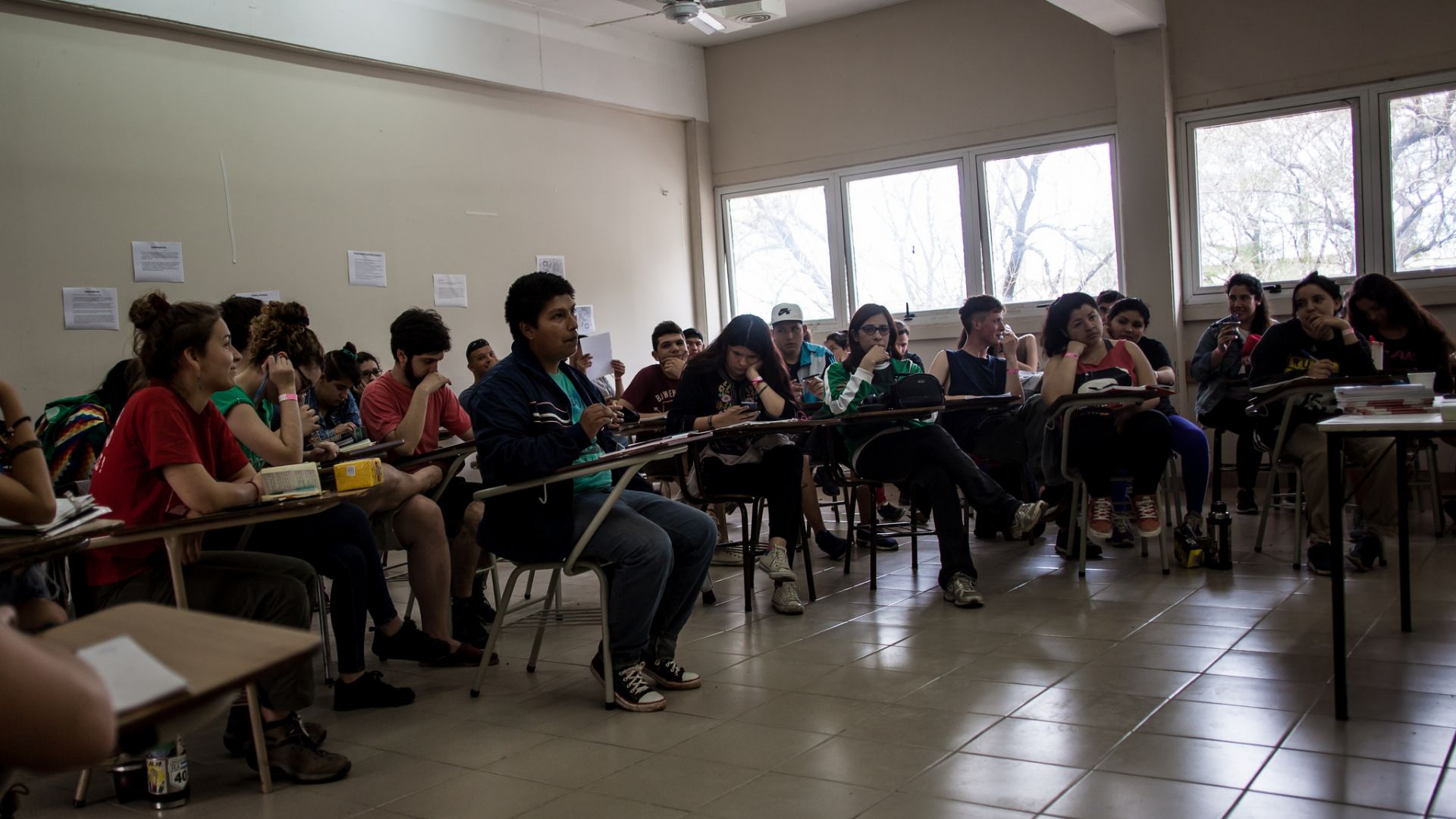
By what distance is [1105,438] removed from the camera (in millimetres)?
4418

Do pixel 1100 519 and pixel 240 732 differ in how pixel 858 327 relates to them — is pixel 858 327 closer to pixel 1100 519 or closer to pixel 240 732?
pixel 1100 519

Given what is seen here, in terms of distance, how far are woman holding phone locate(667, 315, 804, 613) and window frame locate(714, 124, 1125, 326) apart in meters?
3.99

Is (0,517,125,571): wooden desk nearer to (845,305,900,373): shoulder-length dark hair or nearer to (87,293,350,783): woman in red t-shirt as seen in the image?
(87,293,350,783): woman in red t-shirt

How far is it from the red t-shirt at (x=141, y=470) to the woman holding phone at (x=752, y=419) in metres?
1.94

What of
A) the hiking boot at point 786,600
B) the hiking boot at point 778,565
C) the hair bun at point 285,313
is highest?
the hair bun at point 285,313

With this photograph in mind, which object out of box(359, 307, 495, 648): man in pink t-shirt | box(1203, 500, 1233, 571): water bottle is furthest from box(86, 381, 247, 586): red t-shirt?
box(1203, 500, 1233, 571): water bottle

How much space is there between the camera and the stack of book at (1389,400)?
2.98 meters

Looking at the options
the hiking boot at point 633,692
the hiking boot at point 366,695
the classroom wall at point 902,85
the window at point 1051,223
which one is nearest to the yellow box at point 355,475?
the hiking boot at point 366,695

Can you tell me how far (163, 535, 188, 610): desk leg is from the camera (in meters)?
2.57

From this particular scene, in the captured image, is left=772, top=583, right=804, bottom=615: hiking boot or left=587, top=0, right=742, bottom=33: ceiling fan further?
left=587, top=0, right=742, bottom=33: ceiling fan

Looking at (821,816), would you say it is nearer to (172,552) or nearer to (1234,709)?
(1234,709)

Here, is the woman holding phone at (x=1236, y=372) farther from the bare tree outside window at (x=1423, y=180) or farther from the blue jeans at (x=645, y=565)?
the blue jeans at (x=645, y=565)

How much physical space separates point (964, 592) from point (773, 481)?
82 cm

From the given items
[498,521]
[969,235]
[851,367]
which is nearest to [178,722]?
[498,521]
